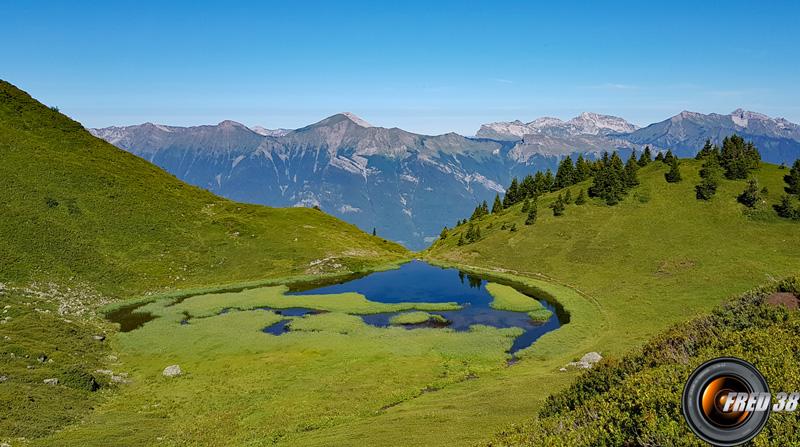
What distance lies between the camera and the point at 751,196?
108750mm

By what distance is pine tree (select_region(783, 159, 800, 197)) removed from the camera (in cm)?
10889

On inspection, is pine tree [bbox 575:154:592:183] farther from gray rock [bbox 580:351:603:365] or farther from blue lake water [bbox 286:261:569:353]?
gray rock [bbox 580:351:603:365]

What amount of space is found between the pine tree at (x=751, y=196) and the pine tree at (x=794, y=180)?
8641 mm

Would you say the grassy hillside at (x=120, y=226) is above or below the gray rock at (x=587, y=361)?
above

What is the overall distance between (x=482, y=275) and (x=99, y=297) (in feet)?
273

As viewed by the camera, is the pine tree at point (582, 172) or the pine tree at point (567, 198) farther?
the pine tree at point (582, 172)

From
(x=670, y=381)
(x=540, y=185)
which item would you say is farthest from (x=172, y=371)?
(x=540, y=185)

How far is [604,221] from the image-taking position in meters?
121

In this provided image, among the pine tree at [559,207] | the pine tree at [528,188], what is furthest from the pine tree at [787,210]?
the pine tree at [528,188]

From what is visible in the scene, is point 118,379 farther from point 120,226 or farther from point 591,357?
point 120,226

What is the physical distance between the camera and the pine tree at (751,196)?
108 metres

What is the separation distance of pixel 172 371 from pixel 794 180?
462 feet

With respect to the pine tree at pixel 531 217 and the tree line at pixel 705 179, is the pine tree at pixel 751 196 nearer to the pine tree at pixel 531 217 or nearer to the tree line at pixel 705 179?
the tree line at pixel 705 179

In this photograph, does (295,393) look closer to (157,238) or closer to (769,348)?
(769,348)
